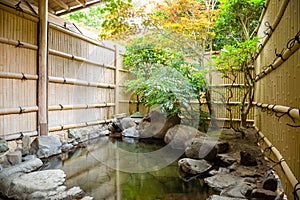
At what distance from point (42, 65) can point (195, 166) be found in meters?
3.09

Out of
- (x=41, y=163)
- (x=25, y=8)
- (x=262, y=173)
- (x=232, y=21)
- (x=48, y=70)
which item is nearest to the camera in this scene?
(x=262, y=173)

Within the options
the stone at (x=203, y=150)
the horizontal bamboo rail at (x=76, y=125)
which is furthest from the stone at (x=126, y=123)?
the stone at (x=203, y=150)

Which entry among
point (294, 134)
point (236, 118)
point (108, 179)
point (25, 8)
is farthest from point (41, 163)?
point (236, 118)

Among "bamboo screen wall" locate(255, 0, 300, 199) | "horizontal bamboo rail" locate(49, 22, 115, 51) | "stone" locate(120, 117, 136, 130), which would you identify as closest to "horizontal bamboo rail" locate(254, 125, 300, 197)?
"bamboo screen wall" locate(255, 0, 300, 199)

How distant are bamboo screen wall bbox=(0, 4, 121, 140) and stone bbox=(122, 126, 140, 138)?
67 cm

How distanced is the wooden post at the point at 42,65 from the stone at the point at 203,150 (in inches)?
103

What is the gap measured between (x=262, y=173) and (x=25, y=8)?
4368mm

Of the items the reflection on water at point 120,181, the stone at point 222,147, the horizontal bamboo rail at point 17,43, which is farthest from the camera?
the stone at point 222,147

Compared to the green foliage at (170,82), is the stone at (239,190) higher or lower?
lower

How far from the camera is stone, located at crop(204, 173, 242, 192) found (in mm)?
2561

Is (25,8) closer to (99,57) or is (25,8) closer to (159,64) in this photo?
(99,57)

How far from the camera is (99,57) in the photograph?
5.89 meters

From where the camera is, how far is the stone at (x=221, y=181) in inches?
101

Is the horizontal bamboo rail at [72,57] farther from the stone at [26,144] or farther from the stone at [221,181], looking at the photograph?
the stone at [221,181]
